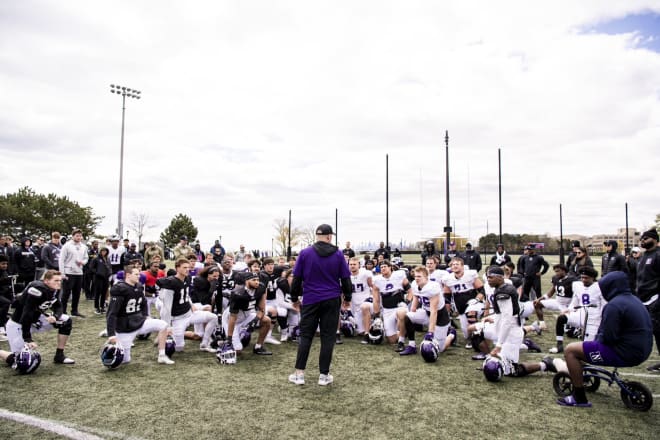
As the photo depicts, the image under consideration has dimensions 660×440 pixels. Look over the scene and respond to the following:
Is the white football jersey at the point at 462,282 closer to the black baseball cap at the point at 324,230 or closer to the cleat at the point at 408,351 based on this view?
the cleat at the point at 408,351

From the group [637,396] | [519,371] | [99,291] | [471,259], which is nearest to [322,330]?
[519,371]

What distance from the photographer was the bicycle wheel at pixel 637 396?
484 cm

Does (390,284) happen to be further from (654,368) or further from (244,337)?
(654,368)

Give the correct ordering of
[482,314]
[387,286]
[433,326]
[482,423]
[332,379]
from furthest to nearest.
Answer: [387,286]
[482,314]
[433,326]
[332,379]
[482,423]

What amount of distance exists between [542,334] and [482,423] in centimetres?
606

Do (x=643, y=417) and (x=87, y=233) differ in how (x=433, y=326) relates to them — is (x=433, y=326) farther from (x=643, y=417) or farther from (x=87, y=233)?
(x=87, y=233)

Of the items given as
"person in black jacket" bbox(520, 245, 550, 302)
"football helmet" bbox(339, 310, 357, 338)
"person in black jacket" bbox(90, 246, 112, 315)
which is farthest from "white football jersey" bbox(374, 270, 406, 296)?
"person in black jacket" bbox(90, 246, 112, 315)

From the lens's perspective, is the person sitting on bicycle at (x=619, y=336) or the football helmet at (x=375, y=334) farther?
the football helmet at (x=375, y=334)

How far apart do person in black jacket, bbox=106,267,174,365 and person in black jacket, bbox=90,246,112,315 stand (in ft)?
19.9

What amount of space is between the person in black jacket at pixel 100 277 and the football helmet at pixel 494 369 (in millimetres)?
10410

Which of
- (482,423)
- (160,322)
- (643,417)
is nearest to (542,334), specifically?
(643,417)

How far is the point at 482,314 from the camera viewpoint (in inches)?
327

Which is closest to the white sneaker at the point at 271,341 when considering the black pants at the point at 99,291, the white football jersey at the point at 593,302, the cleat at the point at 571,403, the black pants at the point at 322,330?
the black pants at the point at 322,330

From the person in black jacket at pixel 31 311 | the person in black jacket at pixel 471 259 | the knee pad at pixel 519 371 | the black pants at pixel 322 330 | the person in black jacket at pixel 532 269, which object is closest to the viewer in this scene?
the black pants at pixel 322 330
